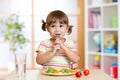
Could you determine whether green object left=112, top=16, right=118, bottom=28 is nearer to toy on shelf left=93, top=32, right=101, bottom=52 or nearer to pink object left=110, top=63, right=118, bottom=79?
toy on shelf left=93, top=32, right=101, bottom=52

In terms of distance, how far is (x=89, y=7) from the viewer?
12.2 feet

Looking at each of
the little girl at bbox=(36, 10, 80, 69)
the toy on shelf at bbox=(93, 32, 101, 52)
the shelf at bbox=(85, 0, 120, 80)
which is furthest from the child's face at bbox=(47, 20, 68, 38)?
the toy on shelf at bbox=(93, 32, 101, 52)

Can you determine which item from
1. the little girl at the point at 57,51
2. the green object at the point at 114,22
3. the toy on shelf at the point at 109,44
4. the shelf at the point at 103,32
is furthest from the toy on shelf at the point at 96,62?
the little girl at the point at 57,51

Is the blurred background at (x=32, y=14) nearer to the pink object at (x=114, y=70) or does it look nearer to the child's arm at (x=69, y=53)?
the pink object at (x=114, y=70)

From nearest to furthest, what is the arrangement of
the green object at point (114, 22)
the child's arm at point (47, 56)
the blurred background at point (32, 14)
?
the child's arm at point (47, 56) → the green object at point (114, 22) → the blurred background at point (32, 14)

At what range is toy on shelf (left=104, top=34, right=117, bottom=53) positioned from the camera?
3.48 metres

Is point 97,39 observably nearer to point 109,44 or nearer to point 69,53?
point 109,44

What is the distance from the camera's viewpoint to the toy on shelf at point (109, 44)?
3.48 metres

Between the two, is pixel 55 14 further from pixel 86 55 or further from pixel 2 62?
pixel 2 62

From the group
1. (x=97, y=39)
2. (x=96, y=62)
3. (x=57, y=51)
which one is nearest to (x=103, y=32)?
(x=97, y=39)

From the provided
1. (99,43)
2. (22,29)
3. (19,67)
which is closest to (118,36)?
(99,43)

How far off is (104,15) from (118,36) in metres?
0.42

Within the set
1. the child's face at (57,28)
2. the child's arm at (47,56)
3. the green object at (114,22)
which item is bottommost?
the child's arm at (47,56)

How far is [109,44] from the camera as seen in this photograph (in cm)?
352
